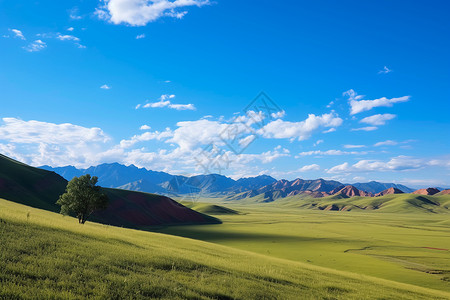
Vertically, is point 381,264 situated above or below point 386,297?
below

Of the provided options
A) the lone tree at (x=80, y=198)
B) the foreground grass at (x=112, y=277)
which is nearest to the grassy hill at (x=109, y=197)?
the lone tree at (x=80, y=198)

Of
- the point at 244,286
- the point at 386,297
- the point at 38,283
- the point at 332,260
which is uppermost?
the point at 38,283

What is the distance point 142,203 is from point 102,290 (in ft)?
465

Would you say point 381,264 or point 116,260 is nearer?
point 116,260

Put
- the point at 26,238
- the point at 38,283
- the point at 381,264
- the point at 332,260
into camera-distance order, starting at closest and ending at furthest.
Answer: the point at 38,283 < the point at 26,238 < the point at 381,264 < the point at 332,260

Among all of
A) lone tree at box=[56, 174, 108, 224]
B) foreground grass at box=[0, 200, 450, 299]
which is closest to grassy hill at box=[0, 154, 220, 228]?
lone tree at box=[56, 174, 108, 224]

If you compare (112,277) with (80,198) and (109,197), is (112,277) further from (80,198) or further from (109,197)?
(109,197)

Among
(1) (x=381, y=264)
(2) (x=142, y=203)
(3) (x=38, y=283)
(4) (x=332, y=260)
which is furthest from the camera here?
(2) (x=142, y=203)

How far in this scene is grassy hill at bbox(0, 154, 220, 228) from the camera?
95.6 m

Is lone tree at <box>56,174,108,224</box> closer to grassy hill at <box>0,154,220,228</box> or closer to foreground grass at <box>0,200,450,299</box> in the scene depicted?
foreground grass at <box>0,200,450,299</box>

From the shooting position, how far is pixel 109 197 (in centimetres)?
12975

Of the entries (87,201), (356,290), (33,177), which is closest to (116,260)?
(356,290)

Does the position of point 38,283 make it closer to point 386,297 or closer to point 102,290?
point 102,290

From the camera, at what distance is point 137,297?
11.4m
